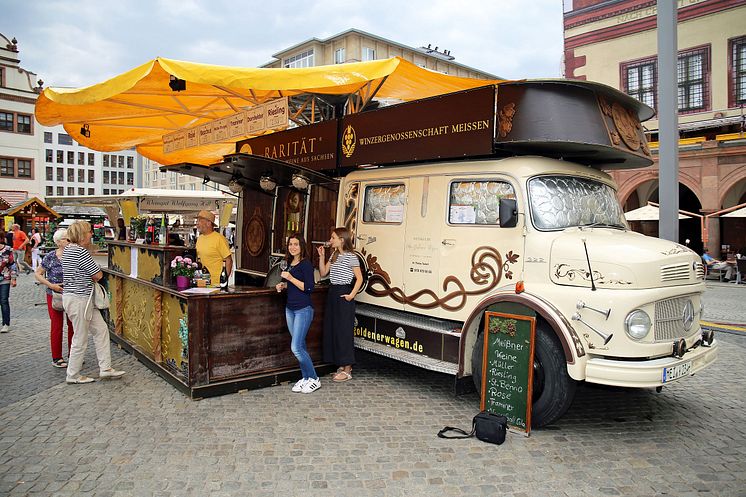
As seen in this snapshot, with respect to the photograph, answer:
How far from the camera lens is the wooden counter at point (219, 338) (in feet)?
19.3

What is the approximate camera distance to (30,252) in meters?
22.3

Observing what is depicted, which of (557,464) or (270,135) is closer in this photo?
(557,464)

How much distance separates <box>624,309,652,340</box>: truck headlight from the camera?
4.65 metres

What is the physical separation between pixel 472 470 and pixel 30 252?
2334cm

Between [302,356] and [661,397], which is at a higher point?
[302,356]

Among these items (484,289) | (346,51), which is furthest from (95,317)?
(346,51)

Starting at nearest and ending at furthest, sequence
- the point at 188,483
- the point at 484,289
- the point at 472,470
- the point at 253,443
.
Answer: the point at 188,483 → the point at 472,470 → the point at 253,443 → the point at 484,289

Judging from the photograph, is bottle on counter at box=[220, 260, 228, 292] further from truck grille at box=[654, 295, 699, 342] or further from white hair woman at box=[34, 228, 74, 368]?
truck grille at box=[654, 295, 699, 342]

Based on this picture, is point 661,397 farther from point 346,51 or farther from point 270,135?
point 346,51

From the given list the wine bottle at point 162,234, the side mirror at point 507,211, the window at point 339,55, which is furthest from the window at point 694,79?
the window at point 339,55

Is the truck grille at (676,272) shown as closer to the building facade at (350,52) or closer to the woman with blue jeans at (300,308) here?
the woman with blue jeans at (300,308)

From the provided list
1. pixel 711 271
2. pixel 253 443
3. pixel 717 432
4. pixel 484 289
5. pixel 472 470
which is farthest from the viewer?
pixel 711 271

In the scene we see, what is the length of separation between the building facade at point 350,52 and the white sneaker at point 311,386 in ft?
133

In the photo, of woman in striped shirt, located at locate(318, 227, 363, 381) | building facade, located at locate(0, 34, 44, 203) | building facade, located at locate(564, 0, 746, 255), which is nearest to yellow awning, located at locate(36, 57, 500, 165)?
woman in striped shirt, located at locate(318, 227, 363, 381)
